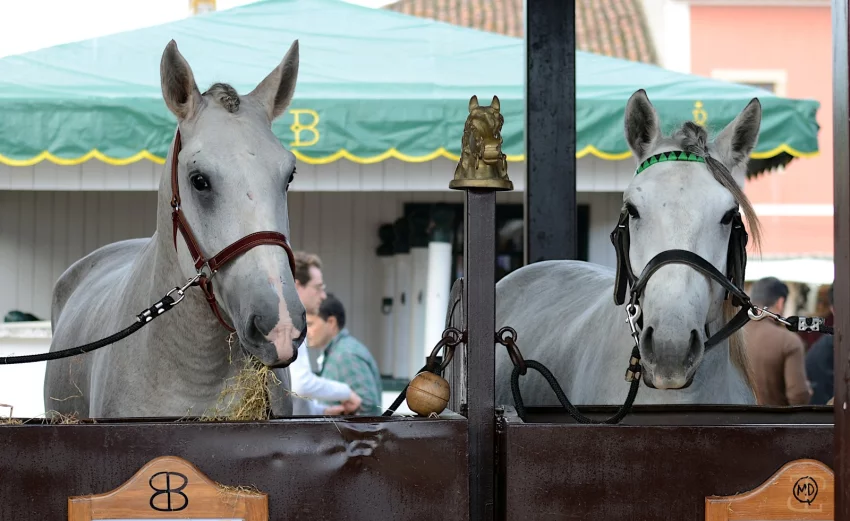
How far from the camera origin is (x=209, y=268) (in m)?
2.67

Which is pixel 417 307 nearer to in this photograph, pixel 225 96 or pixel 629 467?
→ pixel 225 96

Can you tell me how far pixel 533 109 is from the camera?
4332mm

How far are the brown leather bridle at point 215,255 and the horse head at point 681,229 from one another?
0.98 metres

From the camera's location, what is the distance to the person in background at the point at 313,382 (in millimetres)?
5137

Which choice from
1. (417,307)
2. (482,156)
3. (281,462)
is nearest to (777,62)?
(417,307)

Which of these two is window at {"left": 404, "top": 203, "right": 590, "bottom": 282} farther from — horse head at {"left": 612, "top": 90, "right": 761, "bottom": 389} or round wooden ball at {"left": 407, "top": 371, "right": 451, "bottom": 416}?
round wooden ball at {"left": 407, "top": 371, "right": 451, "bottom": 416}

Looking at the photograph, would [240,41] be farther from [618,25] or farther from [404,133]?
[618,25]

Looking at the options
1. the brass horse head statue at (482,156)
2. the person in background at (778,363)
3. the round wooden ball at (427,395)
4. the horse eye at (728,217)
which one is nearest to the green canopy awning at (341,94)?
the person in background at (778,363)

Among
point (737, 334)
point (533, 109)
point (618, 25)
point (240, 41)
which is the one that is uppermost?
point (618, 25)

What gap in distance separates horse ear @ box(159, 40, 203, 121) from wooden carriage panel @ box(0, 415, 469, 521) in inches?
50.0

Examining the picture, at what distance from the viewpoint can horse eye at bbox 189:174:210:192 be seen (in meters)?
2.69

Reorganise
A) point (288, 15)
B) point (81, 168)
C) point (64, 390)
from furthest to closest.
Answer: point (288, 15) < point (81, 168) < point (64, 390)

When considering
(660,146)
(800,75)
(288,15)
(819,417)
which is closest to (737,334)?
(660,146)

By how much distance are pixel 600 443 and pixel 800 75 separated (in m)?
18.9
